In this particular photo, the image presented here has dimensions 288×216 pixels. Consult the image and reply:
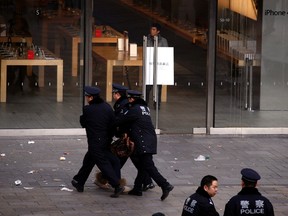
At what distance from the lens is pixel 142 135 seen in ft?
53.5

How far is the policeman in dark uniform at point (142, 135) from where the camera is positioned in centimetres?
1625

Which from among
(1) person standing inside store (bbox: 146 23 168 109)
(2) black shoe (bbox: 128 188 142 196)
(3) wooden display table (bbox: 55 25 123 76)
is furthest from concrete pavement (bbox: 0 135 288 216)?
(3) wooden display table (bbox: 55 25 123 76)

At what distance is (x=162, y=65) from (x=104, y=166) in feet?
17.5

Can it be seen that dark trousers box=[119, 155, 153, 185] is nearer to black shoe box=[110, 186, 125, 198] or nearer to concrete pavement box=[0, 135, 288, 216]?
concrete pavement box=[0, 135, 288, 216]

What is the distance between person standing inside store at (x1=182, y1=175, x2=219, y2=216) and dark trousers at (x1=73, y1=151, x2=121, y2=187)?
3.91 meters

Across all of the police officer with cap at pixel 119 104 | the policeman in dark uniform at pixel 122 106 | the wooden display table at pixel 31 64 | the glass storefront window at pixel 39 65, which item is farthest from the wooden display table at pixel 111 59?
the policeman in dark uniform at pixel 122 106

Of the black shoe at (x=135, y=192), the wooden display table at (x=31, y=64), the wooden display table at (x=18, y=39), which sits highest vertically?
the wooden display table at (x=18, y=39)

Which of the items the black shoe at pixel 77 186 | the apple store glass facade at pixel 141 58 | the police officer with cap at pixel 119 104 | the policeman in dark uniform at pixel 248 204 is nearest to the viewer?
the policeman in dark uniform at pixel 248 204

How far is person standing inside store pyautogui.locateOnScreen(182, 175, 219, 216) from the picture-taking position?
12.4 m

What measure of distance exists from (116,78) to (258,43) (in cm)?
295

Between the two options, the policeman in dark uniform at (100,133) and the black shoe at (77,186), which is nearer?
the policeman in dark uniform at (100,133)

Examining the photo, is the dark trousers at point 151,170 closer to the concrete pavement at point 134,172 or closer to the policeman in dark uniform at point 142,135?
the policeman in dark uniform at point 142,135

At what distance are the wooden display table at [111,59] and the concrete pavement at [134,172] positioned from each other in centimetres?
126

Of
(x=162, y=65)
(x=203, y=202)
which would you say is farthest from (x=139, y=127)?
(x=162, y=65)
